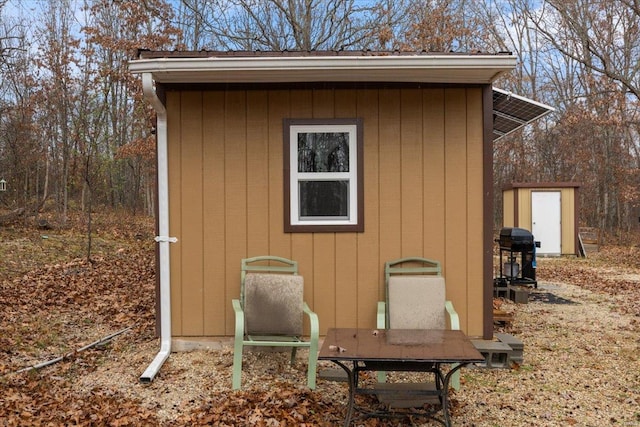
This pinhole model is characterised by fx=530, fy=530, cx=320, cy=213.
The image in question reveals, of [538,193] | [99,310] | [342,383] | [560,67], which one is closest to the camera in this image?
[342,383]

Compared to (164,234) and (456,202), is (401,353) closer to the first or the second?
(456,202)

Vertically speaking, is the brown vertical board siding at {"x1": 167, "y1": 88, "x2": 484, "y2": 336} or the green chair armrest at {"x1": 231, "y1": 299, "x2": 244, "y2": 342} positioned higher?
the brown vertical board siding at {"x1": 167, "y1": 88, "x2": 484, "y2": 336}

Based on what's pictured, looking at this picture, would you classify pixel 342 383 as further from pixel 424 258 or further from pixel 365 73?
pixel 365 73

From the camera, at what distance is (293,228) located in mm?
4551

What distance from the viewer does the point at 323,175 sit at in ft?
15.0

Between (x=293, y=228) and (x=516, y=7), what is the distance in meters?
18.2

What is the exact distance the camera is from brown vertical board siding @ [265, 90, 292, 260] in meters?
4.56

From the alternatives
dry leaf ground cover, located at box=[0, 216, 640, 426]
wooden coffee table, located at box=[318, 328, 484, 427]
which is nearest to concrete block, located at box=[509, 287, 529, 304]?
dry leaf ground cover, located at box=[0, 216, 640, 426]

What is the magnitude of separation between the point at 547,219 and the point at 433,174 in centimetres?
1035

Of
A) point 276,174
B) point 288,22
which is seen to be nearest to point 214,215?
point 276,174

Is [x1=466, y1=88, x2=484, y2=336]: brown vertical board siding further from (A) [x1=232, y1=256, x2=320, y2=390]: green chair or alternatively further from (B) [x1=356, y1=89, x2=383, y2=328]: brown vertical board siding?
(A) [x1=232, y1=256, x2=320, y2=390]: green chair

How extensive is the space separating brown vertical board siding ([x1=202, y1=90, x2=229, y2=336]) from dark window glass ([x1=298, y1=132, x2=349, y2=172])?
70 centimetres

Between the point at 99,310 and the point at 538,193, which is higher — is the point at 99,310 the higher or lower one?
the lower one

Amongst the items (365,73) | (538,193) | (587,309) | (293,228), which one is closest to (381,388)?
(293,228)
